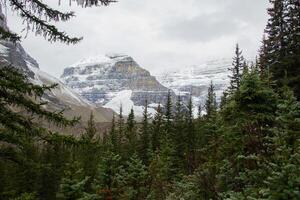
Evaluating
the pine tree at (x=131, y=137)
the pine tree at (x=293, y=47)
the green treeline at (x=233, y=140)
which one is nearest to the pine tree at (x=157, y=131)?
the pine tree at (x=131, y=137)

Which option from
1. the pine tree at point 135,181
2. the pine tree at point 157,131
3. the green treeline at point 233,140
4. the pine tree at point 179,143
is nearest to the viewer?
the green treeline at point 233,140

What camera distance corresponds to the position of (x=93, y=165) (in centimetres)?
5569

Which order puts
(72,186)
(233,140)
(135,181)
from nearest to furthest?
(233,140)
(72,186)
(135,181)

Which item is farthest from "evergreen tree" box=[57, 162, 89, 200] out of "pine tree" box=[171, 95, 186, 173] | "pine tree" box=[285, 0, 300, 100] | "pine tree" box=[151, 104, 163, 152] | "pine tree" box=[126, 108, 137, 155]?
"pine tree" box=[151, 104, 163, 152]

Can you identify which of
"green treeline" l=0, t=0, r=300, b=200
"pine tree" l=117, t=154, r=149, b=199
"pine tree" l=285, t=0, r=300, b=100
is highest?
"pine tree" l=285, t=0, r=300, b=100

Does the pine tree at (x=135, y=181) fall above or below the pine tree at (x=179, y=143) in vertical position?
below

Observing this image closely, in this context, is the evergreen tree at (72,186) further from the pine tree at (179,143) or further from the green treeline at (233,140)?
the pine tree at (179,143)

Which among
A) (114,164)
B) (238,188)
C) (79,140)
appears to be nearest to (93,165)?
(114,164)

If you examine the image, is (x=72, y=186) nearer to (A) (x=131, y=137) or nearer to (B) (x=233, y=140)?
(B) (x=233, y=140)

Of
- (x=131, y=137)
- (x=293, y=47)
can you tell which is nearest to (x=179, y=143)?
(x=131, y=137)

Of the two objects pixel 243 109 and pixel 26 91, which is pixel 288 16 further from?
pixel 26 91

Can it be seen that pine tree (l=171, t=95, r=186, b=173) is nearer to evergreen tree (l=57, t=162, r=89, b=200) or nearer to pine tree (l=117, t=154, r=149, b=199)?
pine tree (l=117, t=154, r=149, b=199)

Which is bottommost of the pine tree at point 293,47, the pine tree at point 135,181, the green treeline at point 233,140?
the pine tree at point 135,181

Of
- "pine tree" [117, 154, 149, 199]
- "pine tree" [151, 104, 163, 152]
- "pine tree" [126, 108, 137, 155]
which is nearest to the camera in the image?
"pine tree" [117, 154, 149, 199]
